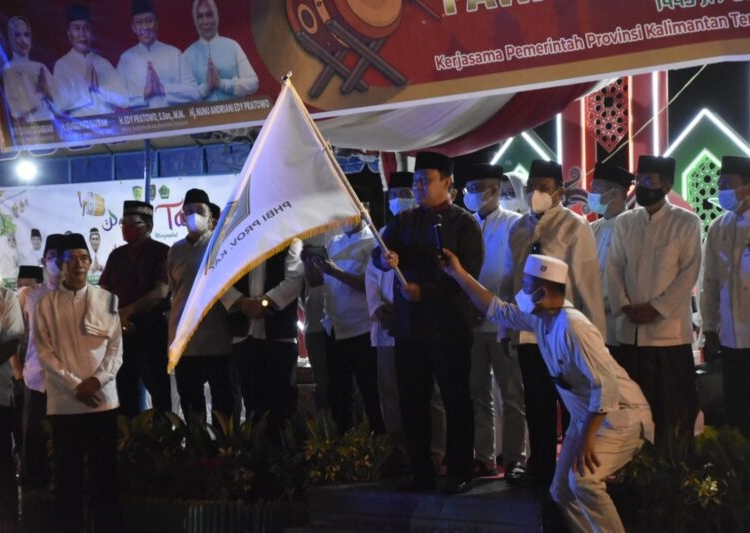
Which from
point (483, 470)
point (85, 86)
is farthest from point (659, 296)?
point (85, 86)

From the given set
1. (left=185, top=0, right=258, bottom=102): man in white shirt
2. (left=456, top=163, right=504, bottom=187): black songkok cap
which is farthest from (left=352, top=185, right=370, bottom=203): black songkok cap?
(left=185, top=0, right=258, bottom=102): man in white shirt

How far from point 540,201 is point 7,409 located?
4.14 m

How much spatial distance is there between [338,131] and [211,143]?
3265mm

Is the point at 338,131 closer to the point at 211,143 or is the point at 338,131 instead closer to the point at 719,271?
the point at 211,143

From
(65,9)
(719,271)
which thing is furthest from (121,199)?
(719,271)

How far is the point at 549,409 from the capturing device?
7.31 meters

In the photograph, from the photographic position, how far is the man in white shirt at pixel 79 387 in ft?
25.3

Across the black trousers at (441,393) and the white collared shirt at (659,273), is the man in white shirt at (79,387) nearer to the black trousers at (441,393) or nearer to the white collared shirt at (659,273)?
the black trousers at (441,393)

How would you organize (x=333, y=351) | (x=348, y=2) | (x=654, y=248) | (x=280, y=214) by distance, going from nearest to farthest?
(x=280, y=214), (x=654, y=248), (x=333, y=351), (x=348, y=2)

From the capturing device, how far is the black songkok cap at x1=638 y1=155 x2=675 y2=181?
7.92m

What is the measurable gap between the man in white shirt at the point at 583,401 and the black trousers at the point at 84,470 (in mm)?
3100

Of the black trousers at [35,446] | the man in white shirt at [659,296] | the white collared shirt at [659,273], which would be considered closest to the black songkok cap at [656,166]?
the man in white shirt at [659,296]

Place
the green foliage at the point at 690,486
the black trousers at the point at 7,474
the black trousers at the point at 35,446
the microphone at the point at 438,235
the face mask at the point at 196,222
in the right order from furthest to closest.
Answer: the face mask at the point at 196,222 → the black trousers at the point at 35,446 → the black trousers at the point at 7,474 → the microphone at the point at 438,235 → the green foliage at the point at 690,486

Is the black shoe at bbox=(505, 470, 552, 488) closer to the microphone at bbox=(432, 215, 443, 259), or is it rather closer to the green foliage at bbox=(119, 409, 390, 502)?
the green foliage at bbox=(119, 409, 390, 502)
